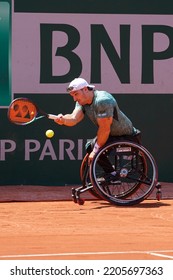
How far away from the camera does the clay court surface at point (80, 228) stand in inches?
314

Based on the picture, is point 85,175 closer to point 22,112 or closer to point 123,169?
point 123,169

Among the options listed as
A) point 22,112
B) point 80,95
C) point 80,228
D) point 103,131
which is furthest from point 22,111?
point 80,228

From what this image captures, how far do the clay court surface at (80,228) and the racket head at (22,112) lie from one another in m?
0.97

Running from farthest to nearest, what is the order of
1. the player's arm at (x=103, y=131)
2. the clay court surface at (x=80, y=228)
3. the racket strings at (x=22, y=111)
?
the racket strings at (x=22, y=111)
the player's arm at (x=103, y=131)
the clay court surface at (x=80, y=228)

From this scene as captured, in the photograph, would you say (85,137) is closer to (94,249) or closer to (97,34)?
(97,34)

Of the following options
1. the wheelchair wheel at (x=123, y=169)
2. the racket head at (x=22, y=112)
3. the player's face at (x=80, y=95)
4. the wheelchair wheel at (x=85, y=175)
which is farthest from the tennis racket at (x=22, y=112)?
the wheelchair wheel at (x=123, y=169)

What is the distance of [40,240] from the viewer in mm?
8727

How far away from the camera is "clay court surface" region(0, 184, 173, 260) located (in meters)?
7.97

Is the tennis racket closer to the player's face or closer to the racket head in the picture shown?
the racket head

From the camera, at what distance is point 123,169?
11.1 m

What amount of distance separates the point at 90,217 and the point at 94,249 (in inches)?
85.3

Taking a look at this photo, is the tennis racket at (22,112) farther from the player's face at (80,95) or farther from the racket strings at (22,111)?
the player's face at (80,95)

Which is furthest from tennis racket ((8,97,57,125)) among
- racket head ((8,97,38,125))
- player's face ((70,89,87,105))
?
player's face ((70,89,87,105))

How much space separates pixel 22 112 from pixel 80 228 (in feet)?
7.51
